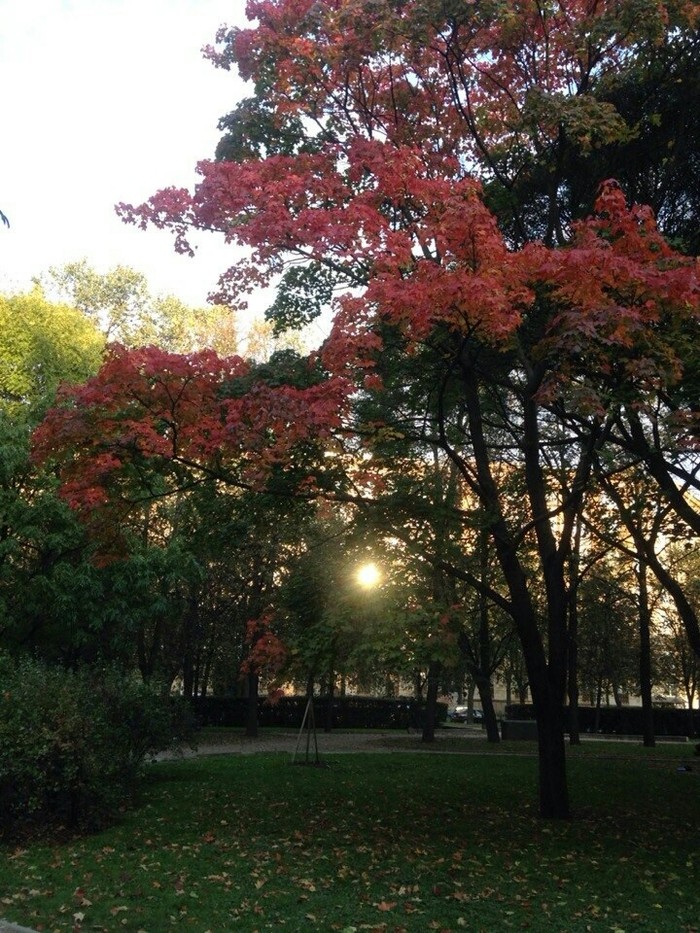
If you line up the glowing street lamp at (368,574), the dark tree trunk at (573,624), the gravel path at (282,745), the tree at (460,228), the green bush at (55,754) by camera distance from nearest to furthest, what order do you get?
the tree at (460,228) < the green bush at (55,754) < the glowing street lamp at (368,574) < the dark tree trunk at (573,624) < the gravel path at (282,745)

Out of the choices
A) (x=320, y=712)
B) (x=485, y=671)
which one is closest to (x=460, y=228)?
(x=485, y=671)

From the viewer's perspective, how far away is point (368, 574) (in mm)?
10672

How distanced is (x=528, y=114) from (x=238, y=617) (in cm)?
2353

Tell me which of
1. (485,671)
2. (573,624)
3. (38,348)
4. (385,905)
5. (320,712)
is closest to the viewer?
(385,905)

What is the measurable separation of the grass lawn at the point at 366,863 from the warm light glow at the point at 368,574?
9.20ft

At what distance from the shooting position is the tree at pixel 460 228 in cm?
791

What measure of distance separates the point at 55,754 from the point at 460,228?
6.68 metres

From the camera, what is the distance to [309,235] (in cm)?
879

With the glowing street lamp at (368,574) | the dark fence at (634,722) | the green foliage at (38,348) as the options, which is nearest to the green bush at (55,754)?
the glowing street lamp at (368,574)

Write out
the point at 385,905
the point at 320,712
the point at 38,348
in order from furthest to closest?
the point at 320,712 < the point at 38,348 < the point at 385,905

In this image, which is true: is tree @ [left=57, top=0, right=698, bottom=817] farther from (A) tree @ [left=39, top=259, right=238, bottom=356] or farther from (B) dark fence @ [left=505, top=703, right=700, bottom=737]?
(B) dark fence @ [left=505, top=703, right=700, bottom=737]

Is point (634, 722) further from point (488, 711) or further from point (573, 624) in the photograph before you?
point (573, 624)

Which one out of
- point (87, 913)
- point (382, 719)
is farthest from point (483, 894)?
point (382, 719)

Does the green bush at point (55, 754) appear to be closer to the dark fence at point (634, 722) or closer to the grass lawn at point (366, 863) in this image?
the grass lawn at point (366, 863)
